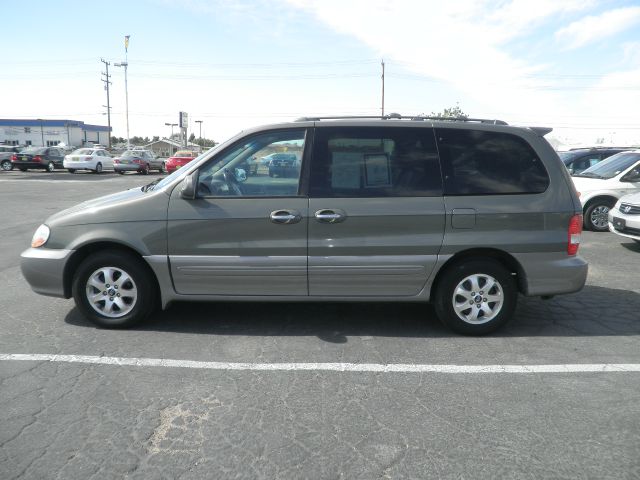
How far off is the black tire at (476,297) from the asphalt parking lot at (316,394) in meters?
0.16

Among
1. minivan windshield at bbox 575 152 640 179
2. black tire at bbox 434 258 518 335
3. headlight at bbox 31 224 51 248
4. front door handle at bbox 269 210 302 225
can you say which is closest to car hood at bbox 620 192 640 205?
minivan windshield at bbox 575 152 640 179

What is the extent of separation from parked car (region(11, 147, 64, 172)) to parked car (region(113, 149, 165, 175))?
3720mm

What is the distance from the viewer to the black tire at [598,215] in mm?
10672

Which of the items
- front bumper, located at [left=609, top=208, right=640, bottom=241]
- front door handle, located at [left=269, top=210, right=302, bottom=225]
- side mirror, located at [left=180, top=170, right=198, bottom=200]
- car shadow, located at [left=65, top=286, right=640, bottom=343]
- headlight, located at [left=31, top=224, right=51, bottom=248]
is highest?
side mirror, located at [left=180, top=170, right=198, bottom=200]

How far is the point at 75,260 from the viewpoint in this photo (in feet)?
15.5

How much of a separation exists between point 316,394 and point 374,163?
2065 millimetres

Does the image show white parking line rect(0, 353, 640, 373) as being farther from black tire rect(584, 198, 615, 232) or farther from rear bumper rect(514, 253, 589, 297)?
black tire rect(584, 198, 615, 232)

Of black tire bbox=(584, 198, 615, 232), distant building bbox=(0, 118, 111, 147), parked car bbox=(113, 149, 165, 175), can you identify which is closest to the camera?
black tire bbox=(584, 198, 615, 232)

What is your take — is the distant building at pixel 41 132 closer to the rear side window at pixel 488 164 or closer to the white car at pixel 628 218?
the white car at pixel 628 218

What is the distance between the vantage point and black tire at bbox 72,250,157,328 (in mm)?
4633

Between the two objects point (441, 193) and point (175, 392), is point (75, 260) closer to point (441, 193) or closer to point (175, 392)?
point (175, 392)

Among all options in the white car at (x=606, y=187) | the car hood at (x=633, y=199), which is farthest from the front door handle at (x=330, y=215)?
the white car at (x=606, y=187)

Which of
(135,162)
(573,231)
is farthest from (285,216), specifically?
(135,162)

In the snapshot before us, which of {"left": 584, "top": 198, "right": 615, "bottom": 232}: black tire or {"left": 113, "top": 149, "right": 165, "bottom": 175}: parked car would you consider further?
{"left": 113, "top": 149, "right": 165, "bottom": 175}: parked car
